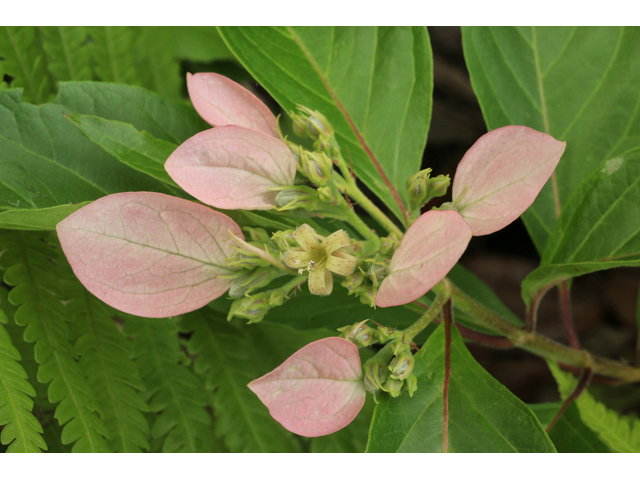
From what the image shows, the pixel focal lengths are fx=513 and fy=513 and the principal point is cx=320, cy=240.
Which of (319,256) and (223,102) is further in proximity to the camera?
(223,102)

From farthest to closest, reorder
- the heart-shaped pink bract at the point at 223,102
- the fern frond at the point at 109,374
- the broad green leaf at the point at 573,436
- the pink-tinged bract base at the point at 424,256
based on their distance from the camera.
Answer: the broad green leaf at the point at 573,436
the fern frond at the point at 109,374
the heart-shaped pink bract at the point at 223,102
the pink-tinged bract base at the point at 424,256

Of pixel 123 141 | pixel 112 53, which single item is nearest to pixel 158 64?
pixel 112 53

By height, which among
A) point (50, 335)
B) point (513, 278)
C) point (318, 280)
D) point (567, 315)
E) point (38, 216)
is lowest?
point (513, 278)

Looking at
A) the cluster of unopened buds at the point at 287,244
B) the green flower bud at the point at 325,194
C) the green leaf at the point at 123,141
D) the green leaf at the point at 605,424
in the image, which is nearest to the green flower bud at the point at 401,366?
the cluster of unopened buds at the point at 287,244

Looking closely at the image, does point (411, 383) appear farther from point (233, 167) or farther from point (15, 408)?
point (15, 408)

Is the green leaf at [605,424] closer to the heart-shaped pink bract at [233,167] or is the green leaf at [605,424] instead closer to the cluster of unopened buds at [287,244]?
the cluster of unopened buds at [287,244]

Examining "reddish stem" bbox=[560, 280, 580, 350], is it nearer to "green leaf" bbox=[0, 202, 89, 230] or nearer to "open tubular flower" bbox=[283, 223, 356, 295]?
"open tubular flower" bbox=[283, 223, 356, 295]
